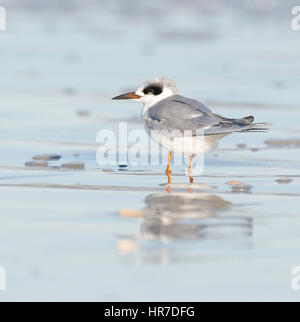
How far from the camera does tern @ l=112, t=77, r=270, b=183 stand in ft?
19.5

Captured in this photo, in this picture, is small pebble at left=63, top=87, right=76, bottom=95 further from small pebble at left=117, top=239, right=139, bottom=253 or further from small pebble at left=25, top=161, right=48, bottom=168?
small pebble at left=117, top=239, right=139, bottom=253

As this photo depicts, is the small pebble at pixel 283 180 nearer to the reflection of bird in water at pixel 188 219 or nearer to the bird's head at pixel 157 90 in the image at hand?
the reflection of bird in water at pixel 188 219

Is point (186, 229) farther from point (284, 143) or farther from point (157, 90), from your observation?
point (284, 143)

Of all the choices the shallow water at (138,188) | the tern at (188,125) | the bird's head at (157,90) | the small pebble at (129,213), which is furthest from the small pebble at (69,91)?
the small pebble at (129,213)

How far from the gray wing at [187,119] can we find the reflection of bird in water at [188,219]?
656 mm

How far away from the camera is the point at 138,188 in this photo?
573 centimetres

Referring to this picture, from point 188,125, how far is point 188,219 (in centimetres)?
143

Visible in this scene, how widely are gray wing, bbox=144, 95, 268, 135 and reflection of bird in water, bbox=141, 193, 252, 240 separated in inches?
25.8

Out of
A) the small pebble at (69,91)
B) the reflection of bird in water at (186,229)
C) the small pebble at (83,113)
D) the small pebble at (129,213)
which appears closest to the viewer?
the reflection of bird in water at (186,229)

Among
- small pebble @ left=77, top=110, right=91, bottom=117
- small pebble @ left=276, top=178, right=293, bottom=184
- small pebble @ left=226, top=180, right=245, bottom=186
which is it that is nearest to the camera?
small pebble @ left=226, top=180, right=245, bottom=186

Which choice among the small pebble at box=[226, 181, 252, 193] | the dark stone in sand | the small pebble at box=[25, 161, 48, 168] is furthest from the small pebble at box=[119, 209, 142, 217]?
the dark stone in sand

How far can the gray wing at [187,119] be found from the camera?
234 inches

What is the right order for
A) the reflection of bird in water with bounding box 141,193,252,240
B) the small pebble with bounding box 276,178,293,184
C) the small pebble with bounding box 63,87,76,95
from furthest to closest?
the small pebble with bounding box 63,87,76,95, the small pebble with bounding box 276,178,293,184, the reflection of bird in water with bounding box 141,193,252,240

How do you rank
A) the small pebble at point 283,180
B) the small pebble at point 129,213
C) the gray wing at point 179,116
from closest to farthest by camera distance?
the small pebble at point 129,213 → the small pebble at point 283,180 → the gray wing at point 179,116
